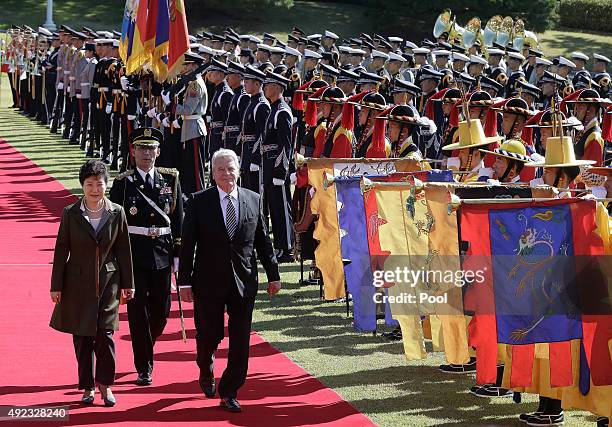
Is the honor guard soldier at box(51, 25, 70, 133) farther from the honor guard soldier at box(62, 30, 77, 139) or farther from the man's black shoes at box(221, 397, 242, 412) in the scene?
the man's black shoes at box(221, 397, 242, 412)

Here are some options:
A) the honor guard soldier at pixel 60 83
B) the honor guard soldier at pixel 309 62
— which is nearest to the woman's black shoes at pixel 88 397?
the honor guard soldier at pixel 309 62

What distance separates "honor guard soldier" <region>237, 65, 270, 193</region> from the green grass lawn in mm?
1647

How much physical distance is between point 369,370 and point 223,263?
1845 millimetres

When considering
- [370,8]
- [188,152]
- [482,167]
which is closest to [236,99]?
[188,152]

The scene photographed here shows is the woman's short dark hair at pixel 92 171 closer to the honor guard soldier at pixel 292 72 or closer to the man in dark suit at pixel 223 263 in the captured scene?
the man in dark suit at pixel 223 263

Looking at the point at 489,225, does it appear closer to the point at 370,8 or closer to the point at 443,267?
the point at 443,267

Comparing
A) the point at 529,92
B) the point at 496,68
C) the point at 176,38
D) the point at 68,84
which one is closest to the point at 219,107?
the point at 176,38

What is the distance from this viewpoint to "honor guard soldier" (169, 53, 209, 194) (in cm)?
1664

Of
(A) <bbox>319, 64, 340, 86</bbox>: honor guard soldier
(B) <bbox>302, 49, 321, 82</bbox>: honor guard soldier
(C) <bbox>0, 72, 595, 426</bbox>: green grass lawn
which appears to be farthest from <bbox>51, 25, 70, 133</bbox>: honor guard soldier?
(C) <bbox>0, 72, 595, 426</bbox>: green grass lawn

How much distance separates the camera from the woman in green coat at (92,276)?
8.34 meters

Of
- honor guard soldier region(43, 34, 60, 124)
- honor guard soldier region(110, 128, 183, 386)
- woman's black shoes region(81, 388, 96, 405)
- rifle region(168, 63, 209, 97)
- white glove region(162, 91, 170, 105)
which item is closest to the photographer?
woman's black shoes region(81, 388, 96, 405)

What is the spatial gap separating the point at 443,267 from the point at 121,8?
4757 cm

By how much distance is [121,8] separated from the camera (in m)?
54.7

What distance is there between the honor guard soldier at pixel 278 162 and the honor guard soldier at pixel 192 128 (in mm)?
2259
